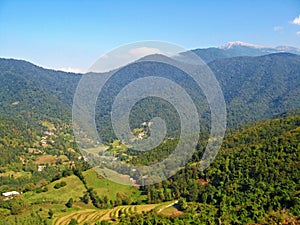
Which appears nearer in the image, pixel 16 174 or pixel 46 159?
pixel 16 174

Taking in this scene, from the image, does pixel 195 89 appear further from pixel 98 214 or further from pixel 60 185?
pixel 98 214

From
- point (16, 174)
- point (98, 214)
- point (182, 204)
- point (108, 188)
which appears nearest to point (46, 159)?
point (16, 174)

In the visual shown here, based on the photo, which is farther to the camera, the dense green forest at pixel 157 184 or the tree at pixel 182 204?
the tree at pixel 182 204

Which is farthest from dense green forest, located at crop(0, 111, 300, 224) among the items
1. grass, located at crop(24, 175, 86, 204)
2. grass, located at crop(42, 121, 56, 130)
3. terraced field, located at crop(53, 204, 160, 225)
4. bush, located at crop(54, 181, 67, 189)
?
grass, located at crop(42, 121, 56, 130)

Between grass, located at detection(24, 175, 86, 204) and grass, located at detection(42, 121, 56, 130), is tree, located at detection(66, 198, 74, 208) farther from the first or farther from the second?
grass, located at detection(42, 121, 56, 130)

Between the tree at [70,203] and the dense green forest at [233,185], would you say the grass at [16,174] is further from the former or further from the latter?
the tree at [70,203]

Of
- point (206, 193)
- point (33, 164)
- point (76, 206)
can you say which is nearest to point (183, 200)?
point (206, 193)

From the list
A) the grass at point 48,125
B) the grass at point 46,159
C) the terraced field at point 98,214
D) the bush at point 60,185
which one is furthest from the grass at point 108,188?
the grass at point 48,125
